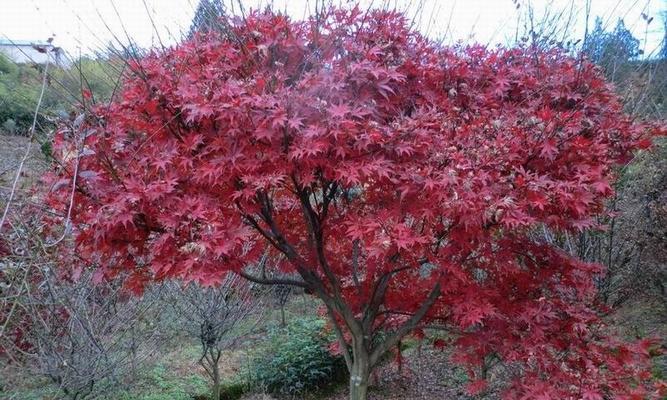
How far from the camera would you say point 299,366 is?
6.59 metres

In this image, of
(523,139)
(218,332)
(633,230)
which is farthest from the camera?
(218,332)

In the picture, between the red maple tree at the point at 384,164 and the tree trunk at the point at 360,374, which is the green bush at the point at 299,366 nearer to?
the tree trunk at the point at 360,374

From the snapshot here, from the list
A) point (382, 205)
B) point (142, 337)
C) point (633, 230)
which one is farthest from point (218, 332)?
point (633, 230)

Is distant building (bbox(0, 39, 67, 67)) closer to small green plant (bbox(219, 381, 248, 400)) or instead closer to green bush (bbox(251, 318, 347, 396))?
green bush (bbox(251, 318, 347, 396))

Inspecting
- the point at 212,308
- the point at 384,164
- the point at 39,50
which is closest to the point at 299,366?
the point at 212,308

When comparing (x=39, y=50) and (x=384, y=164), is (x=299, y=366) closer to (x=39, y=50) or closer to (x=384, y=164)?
(x=384, y=164)

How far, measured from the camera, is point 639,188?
16.4ft

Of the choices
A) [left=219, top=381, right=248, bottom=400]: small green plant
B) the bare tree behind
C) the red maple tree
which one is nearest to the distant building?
the red maple tree

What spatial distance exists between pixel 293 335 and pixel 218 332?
156cm

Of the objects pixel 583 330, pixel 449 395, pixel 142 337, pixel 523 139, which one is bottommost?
pixel 449 395

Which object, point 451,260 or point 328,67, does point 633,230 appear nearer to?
point 451,260

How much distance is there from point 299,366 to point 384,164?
15.3ft

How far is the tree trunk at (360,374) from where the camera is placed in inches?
150

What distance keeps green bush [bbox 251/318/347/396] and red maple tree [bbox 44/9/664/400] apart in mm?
3332
